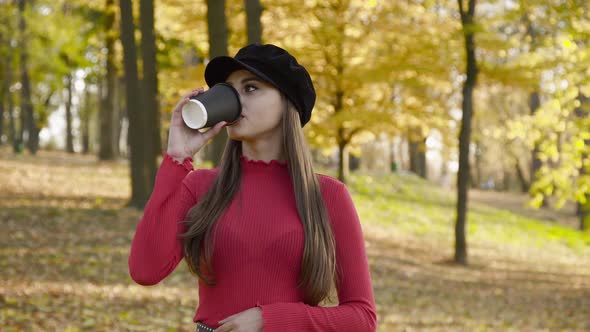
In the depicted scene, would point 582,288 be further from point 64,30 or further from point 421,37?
point 64,30

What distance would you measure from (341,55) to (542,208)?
1707cm

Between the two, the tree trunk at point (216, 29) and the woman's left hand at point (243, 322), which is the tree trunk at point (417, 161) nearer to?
the tree trunk at point (216, 29)

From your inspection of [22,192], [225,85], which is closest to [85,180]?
[22,192]

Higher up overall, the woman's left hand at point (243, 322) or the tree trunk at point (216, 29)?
the tree trunk at point (216, 29)

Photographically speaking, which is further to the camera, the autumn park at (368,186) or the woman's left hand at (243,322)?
the autumn park at (368,186)

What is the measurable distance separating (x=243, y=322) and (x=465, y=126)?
38.8 ft

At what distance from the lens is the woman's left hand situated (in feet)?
6.91

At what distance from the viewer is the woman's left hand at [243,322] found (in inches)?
83.0

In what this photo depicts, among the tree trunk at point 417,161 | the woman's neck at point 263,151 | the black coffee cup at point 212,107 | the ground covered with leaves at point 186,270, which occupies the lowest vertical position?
the ground covered with leaves at point 186,270

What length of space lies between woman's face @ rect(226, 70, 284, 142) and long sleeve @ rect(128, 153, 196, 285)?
24cm

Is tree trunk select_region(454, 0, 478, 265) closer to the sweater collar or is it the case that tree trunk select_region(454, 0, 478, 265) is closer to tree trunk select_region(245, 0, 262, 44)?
tree trunk select_region(245, 0, 262, 44)

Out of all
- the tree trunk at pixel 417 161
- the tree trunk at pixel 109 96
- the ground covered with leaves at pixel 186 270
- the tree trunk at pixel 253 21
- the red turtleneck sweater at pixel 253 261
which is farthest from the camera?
the tree trunk at pixel 417 161

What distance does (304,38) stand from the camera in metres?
14.5

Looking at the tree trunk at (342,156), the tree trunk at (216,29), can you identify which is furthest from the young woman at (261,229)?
the tree trunk at (342,156)
